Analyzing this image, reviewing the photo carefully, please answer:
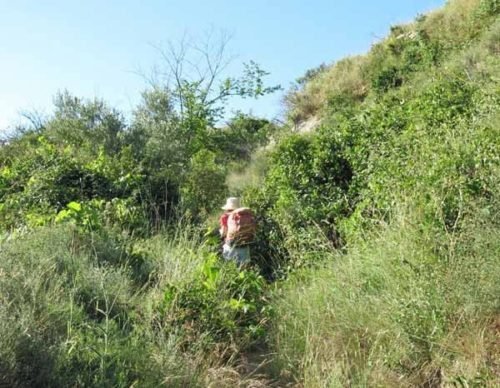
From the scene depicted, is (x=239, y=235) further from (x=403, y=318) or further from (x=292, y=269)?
(x=403, y=318)

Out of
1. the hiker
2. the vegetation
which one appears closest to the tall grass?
the vegetation

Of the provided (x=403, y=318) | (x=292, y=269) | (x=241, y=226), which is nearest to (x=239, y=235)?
(x=241, y=226)

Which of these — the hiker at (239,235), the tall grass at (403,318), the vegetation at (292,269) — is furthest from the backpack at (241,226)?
the tall grass at (403,318)

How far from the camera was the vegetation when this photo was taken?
3963 mm

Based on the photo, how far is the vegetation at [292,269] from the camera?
3.96 m

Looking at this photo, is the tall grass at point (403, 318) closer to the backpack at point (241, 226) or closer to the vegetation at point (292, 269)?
the vegetation at point (292, 269)

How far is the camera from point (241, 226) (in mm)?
8602

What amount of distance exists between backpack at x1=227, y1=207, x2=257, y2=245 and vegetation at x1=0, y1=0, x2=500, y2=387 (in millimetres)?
369

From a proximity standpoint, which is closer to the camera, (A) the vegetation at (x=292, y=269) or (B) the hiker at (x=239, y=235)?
(A) the vegetation at (x=292, y=269)

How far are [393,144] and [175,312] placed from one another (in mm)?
5013

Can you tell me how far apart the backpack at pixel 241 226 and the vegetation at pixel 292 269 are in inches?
14.5

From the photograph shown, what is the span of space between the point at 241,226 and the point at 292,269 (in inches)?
71.0

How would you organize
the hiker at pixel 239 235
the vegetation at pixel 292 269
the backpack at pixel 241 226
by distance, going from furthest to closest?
the backpack at pixel 241 226, the hiker at pixel 239 235, the vegetation at pixel 292 269

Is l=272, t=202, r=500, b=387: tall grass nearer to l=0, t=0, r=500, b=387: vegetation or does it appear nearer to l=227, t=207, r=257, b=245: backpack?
l=0, t=0, r=500, b=387: vegetation
